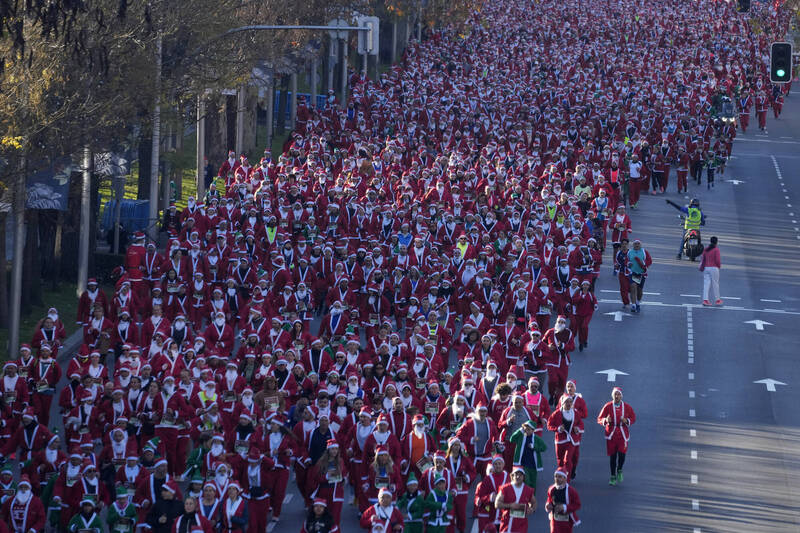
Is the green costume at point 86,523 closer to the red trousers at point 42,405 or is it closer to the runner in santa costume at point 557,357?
the red trousers at point 42,405

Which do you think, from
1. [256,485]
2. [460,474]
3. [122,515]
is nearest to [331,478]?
[256,485]

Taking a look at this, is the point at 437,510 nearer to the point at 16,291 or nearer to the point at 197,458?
the point at 197,458

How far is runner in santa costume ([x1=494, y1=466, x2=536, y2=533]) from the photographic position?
65.1 feet

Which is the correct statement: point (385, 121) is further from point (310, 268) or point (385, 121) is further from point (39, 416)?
point (39, 416)

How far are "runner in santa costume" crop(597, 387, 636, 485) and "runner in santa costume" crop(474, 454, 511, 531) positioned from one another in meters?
2.82

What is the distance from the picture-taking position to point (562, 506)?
2011 centimetres

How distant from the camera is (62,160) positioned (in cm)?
3042

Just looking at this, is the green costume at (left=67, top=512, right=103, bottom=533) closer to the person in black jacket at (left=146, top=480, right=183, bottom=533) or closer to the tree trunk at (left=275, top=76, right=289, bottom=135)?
the person in black jacket at (left=146, top=480, right=183, bottom=533)

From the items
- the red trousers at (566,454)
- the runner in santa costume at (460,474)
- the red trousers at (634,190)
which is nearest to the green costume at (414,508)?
the runner in santa costume at (460,474)

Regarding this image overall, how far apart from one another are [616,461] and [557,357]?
3.44 metres

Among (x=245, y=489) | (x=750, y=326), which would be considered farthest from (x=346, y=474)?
(x=750, y=326)

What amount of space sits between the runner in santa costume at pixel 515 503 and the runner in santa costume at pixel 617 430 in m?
3.36

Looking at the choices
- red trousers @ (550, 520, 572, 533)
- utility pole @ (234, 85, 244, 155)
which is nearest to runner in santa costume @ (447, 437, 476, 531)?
red trousers @ (550, 520, 572, 533)

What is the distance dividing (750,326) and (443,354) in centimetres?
812
